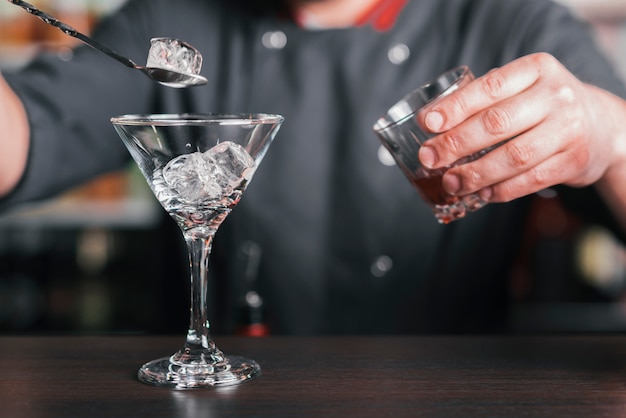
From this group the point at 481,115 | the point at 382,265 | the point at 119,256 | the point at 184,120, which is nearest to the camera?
the point at 184,120

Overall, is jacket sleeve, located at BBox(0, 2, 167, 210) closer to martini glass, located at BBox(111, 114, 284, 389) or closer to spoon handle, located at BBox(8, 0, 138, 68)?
spoon handle, located at BBox(8, 0, 138, 68)

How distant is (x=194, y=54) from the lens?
95cm

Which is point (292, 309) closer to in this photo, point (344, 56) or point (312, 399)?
point (344, 56)

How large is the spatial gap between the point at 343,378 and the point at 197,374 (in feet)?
0.49

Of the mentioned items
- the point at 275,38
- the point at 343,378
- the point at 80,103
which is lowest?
the point at 343,378

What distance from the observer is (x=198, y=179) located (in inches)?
32.9

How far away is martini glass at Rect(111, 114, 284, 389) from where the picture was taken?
830 millimetres

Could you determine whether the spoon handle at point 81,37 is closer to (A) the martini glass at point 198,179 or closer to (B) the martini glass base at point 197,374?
(A) the martini glass at point 198,179

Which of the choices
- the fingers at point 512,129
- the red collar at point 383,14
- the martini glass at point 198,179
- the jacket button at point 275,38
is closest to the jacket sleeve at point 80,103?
the jacket button at point 275,38

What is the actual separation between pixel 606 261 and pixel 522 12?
121 centimetres

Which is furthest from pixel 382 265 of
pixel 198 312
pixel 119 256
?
pixel 119 256

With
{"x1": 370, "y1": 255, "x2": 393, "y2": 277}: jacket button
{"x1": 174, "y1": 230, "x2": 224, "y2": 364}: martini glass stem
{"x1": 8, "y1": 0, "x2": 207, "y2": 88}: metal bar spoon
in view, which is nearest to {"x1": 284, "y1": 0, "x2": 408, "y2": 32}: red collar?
{"x1": 370, "y1": 255, "x2": 393, "y2": 277}: jacket button

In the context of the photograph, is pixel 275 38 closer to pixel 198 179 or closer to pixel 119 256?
pixel 198 179

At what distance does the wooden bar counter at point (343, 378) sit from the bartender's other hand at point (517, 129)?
205mm
